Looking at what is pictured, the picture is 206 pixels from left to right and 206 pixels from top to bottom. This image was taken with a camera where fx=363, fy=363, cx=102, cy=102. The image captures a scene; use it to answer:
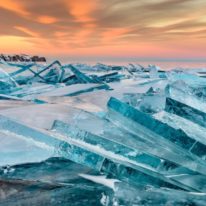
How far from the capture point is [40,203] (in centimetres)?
144

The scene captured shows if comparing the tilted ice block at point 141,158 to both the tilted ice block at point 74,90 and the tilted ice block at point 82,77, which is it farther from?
the tilted ice block at point 82,77

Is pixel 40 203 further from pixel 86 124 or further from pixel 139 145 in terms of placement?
pixel 86 124

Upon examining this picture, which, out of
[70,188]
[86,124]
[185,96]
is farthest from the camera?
[185,96]

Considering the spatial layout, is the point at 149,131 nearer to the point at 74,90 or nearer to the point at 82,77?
the point at 74,90

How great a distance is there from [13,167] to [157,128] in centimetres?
72

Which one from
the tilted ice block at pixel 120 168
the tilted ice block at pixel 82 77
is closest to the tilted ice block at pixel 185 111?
the tilted ice block at pixel 120 168

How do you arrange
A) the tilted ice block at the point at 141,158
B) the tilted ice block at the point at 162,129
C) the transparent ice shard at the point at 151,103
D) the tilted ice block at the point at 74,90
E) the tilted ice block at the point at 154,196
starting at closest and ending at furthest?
1. the tilted ice block at the point at 154,196
2. the tilted ice block at the point at 141,158
3. the tilted ice block at the point at 162,129
4. the transparent ice shard at the point at 151,103
5. the tilted ice block at the point at 74,90

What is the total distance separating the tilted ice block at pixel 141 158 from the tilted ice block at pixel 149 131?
Result: 45mm

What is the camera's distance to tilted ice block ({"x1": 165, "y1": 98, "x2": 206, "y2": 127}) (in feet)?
6.96

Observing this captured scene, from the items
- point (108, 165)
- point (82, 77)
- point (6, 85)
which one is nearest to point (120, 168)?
point (108, 165)

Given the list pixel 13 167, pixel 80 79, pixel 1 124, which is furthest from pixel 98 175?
pixel 80 79

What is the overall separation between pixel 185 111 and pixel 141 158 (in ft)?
2.13

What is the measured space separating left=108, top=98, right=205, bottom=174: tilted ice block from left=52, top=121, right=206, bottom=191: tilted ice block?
1.8 inches

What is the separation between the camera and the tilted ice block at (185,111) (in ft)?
6.96
